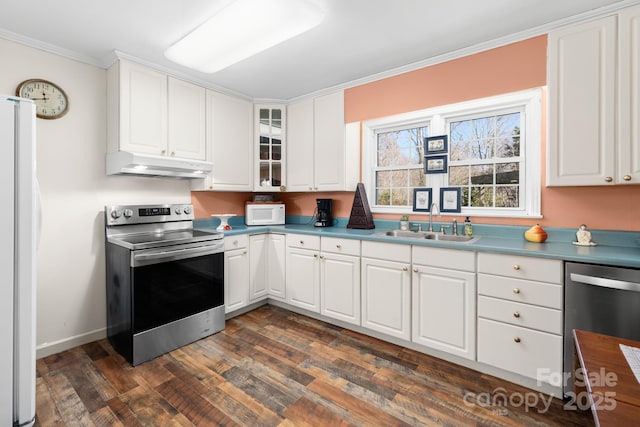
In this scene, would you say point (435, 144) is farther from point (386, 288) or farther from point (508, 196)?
point (386, 288)

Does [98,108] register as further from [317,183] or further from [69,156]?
[317,183]

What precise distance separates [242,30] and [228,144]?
61.1 inches

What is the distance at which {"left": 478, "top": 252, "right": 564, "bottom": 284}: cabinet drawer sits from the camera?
186cm

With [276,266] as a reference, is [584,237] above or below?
above

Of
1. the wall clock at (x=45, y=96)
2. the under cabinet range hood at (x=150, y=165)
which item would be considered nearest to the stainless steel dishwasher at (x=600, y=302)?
the under cabinet range hood at (x=150, y=165)

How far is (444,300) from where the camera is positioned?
88.9 inches

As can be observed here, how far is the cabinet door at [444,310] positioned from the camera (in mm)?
2160

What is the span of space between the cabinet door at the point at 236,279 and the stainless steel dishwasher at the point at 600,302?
2.64 metres

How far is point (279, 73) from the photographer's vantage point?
297 centimetres

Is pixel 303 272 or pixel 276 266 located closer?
pixel 303 272

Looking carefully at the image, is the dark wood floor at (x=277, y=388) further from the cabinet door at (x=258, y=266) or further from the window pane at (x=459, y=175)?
the window pane at (x=459, y=175)

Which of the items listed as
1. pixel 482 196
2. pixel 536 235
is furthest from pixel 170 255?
pixel 536 235

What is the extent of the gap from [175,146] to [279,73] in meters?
1.22

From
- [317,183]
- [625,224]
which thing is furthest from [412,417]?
[317,183]
